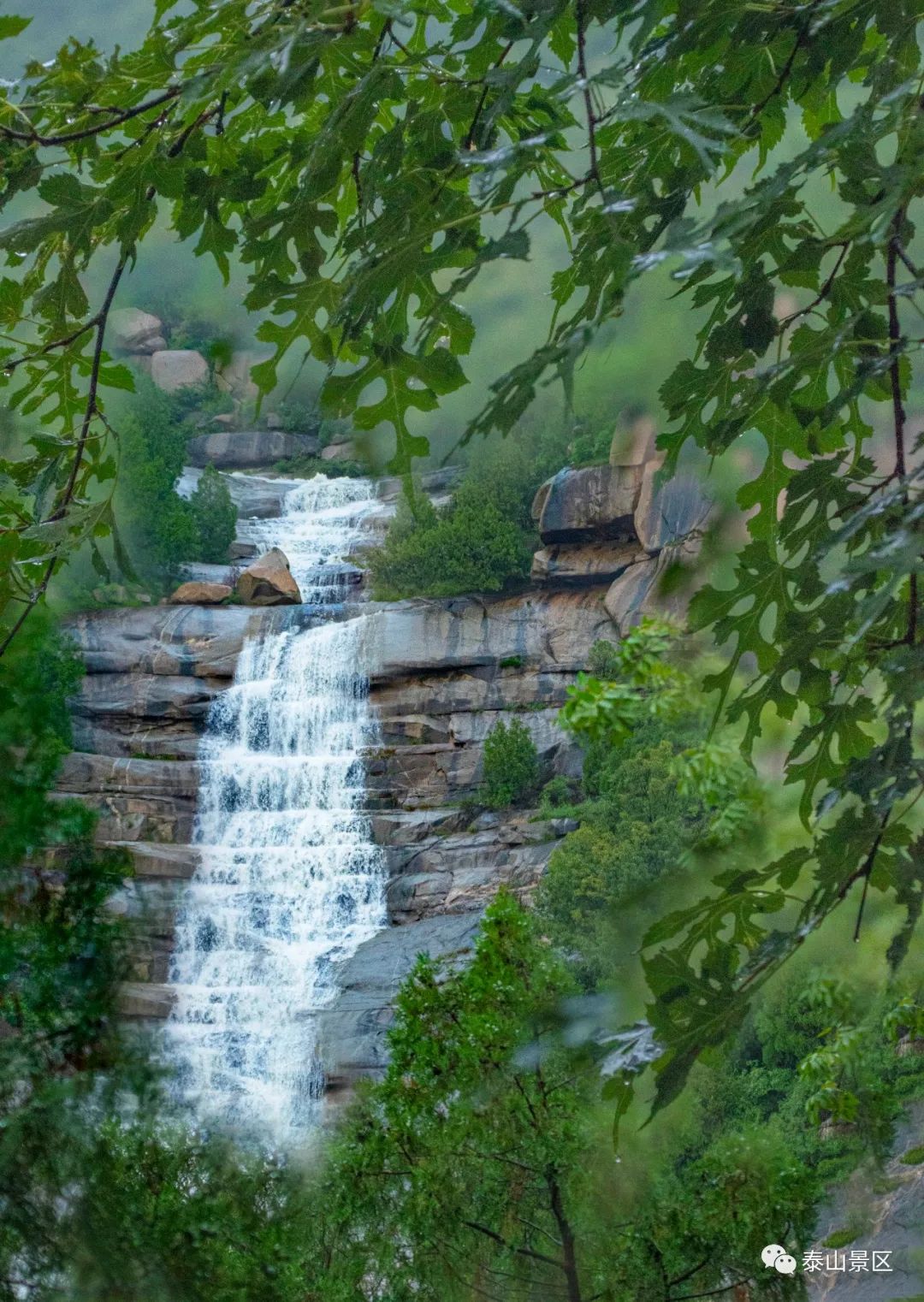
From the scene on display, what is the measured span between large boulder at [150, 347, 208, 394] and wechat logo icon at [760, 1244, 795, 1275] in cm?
293

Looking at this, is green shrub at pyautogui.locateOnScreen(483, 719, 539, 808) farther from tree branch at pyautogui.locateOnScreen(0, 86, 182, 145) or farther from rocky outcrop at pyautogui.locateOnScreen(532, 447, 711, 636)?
tree branch at pyautogui.locateOnScreen(0, 86, 182, 145)

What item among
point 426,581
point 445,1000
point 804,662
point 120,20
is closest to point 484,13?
point 804,662

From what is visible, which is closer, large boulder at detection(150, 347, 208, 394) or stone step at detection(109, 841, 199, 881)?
large boulder at detection(150, 347, 208, 394)

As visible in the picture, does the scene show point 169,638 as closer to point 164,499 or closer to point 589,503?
point 164,499

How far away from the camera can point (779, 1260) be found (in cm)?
110

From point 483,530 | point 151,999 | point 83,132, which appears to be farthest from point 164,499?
point 83,132

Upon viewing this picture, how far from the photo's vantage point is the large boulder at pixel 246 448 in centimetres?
447

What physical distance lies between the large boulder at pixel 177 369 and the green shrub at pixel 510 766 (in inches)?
54.1

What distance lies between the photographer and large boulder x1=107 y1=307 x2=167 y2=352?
276cm

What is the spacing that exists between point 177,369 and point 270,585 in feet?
2.86

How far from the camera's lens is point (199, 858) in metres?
3.81

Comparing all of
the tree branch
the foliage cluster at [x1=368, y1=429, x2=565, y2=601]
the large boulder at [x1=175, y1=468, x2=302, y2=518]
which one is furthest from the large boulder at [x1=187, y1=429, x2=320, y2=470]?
the tree branch

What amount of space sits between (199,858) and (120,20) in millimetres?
2281

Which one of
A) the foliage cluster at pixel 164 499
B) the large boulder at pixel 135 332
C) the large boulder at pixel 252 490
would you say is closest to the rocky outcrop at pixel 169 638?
the foliage cluster at pixel 164 499
